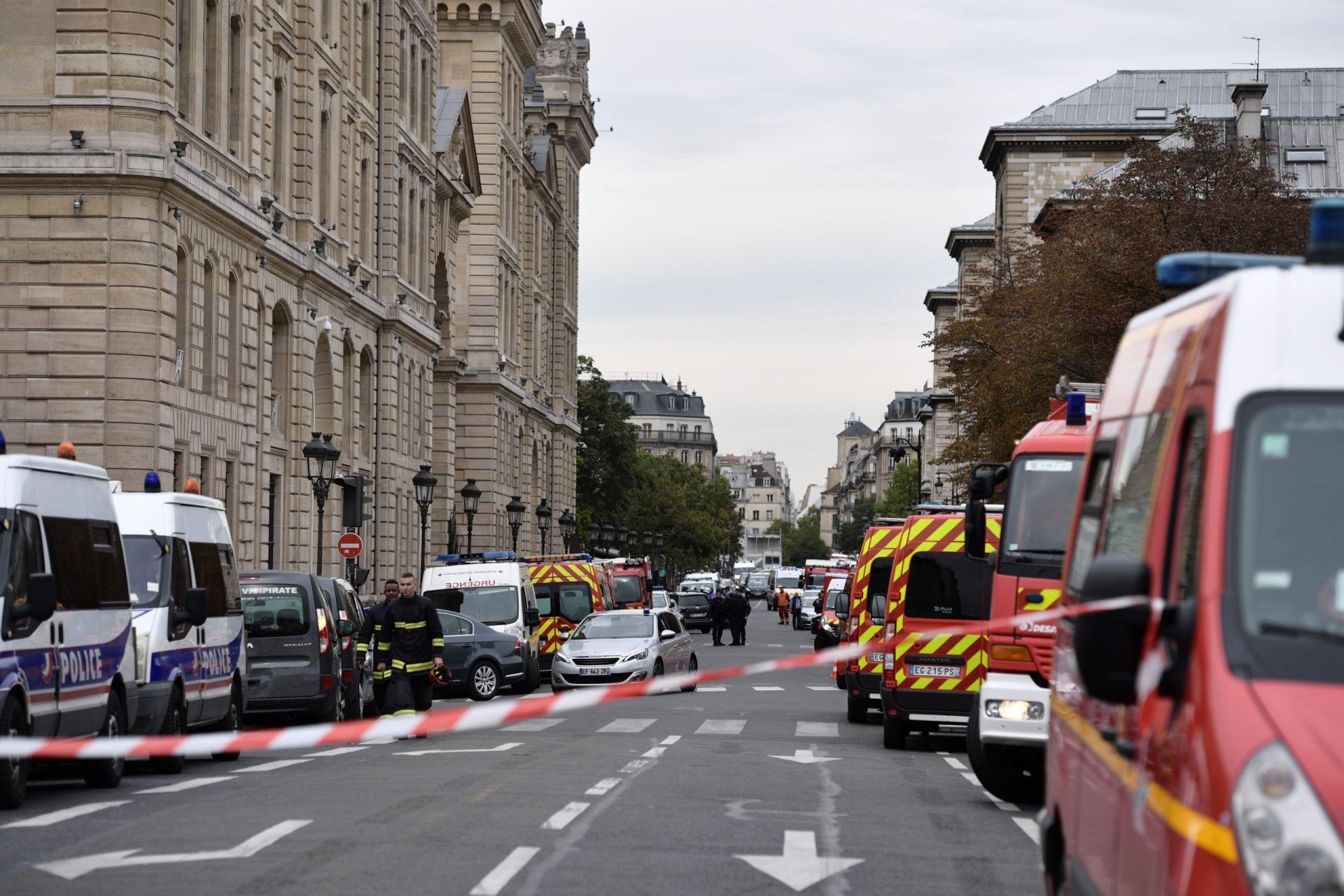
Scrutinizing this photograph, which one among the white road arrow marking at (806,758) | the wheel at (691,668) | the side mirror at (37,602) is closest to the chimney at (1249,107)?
the wheel at (691,668)

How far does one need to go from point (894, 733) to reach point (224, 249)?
72.1 ft

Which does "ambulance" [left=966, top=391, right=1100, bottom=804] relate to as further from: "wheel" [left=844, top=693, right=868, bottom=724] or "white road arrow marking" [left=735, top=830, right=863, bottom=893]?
"wheel" [left=844, top=693, right=868, bottom=724]

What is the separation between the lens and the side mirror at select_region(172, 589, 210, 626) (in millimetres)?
17250

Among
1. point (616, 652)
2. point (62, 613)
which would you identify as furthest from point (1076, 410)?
point (616, 652)

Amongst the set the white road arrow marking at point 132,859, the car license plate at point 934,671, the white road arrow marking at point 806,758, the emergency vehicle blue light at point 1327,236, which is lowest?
the white road arrow marking at point 806,758

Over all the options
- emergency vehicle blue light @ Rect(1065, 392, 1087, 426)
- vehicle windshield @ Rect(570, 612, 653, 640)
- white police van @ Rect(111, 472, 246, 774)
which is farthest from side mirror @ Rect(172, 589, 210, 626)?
vehicle windshield @ Rect(570, 612, 653, 640)

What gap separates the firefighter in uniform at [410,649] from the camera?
2169cm

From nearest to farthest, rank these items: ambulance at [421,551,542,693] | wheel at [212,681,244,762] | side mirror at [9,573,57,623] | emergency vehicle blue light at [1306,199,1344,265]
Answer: emergency vehicle blue light at [1306,199,1344,265], side mirror at [9,573,57,623], wheel at [212,681,244,762], ambulance at [421,551,542,693]

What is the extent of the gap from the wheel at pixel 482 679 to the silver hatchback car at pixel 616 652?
967 millimetres

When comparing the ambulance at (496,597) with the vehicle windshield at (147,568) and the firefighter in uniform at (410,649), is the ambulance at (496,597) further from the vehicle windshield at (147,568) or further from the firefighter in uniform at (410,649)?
the vehicle windshield at (147,568)

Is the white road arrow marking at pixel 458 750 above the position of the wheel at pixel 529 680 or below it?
below

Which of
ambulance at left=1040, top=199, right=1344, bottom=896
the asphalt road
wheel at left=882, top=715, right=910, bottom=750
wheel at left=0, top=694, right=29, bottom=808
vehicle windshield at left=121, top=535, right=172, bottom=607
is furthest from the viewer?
Result: wheel at left=882, top=715, right=910, bottom=750

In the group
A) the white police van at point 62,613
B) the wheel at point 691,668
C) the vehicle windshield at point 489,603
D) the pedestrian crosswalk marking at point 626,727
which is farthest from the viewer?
the vehicle windshield at point 489,603

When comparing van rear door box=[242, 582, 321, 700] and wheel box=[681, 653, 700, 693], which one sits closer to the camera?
van rear door box=[242, 582, 321, 700]
